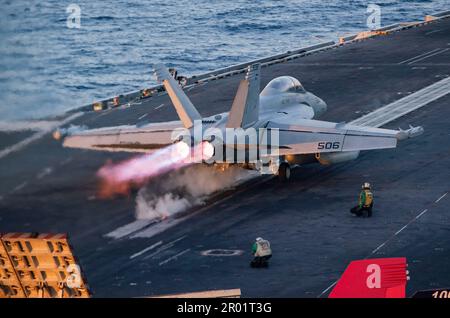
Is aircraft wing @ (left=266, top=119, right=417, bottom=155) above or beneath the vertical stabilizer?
beneath

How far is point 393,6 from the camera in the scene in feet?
502

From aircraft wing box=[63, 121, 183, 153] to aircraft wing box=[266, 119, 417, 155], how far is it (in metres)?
5.38

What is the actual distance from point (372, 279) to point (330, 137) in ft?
76.8

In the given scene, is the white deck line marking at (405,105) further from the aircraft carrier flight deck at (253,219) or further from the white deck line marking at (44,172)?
the white deck line marking at (44,172)

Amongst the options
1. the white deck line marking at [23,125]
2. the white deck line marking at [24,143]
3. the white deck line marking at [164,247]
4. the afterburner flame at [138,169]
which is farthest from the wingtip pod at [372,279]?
the white deck line marking at [23,125]

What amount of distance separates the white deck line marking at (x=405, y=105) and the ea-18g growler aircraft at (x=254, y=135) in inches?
428

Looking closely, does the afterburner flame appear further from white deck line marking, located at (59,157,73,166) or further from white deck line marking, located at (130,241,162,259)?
white deck line marking, located at (130,241,162,259)

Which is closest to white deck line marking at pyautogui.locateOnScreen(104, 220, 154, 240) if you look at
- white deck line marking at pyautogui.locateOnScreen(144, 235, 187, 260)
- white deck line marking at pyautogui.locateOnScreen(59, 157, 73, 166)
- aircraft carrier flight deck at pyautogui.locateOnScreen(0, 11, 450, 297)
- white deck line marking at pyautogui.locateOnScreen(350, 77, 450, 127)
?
aircraft carrier flight deck at pyautogui.locateOnScreen(0, 11, 450, 297)

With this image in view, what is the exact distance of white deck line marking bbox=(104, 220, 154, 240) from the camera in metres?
46.6

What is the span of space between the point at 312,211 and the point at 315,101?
Answer: 1093 centimetres

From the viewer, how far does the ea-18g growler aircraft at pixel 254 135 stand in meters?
49.5
